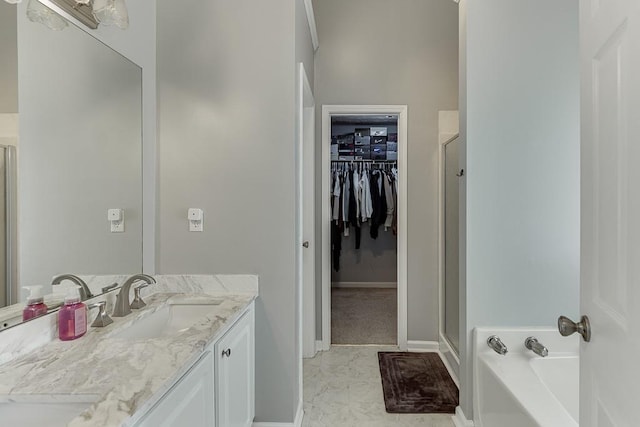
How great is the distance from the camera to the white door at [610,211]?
2.51 ft

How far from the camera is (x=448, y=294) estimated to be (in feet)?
9.78

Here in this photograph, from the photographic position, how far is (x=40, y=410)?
94cm

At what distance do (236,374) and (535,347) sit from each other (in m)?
1.52

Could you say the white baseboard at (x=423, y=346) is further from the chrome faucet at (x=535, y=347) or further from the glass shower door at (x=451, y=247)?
the chrome faucet at (x=535, y=347)

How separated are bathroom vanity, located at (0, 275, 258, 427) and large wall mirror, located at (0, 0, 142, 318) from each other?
0.81 feet

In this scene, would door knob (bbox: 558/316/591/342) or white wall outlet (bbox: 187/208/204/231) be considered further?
white wall outlet (bbox: 187/208/204/231)

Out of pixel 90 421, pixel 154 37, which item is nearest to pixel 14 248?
pixel 90 421

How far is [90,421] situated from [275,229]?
130 centimetres

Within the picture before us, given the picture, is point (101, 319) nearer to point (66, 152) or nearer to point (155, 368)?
point (155, 368)

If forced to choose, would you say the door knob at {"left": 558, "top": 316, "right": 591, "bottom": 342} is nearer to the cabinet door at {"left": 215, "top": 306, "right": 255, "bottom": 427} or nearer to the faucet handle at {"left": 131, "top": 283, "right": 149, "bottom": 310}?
the cabinet door at {"left": 215, "top": 306, "right": 255, "bottom": 427}

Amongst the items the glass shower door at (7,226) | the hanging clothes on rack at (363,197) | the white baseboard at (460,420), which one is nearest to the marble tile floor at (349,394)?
the white baseboard at (460,420)

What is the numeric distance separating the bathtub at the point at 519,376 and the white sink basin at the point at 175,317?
141 centimetres

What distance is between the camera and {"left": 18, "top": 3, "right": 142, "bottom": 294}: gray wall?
1292mm

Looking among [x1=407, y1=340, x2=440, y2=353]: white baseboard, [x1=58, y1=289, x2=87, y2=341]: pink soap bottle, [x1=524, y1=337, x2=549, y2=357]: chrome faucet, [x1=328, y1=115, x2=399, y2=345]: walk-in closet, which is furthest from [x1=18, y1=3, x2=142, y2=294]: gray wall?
[x1=328, y1=115, x2=399, y2=345]: walk-in closet
